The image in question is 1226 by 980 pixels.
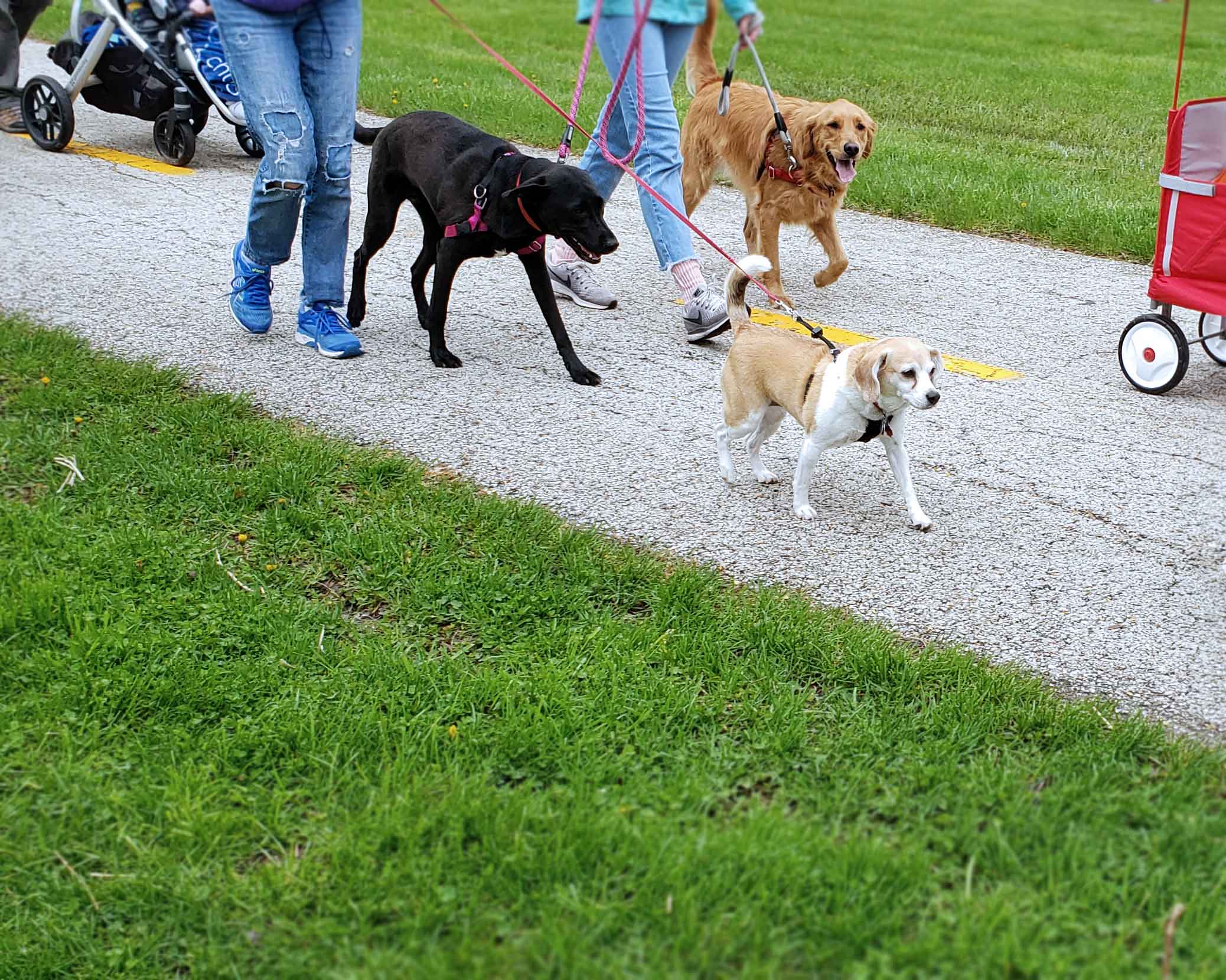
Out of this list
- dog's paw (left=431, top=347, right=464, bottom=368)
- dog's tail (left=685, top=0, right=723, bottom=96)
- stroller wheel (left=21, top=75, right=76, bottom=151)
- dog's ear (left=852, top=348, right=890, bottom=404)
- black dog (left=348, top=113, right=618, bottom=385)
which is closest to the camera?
dog's ear (left=852, top=348, right=890, bottom=404)

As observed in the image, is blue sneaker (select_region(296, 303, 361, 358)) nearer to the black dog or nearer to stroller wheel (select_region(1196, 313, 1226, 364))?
the black dog

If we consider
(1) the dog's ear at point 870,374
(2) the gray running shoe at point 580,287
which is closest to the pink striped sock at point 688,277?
(2) the gray running shoe at point 580,287

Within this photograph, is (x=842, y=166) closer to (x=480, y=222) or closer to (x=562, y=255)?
(x=562, y=255)

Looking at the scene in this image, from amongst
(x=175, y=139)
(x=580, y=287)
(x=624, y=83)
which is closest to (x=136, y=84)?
(x=175, y=139)

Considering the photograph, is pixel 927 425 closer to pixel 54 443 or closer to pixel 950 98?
pixel 54 443

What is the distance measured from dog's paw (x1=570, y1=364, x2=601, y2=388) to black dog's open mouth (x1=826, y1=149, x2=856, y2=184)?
2028mm

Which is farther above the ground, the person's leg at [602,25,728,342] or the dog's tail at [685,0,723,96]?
the dog's tail at [685,0,723,96]

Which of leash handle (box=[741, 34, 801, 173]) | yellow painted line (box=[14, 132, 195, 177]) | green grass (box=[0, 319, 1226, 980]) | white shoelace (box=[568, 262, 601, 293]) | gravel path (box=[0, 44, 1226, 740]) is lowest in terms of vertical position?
green grass (box=[0, 319, 1226, 980])

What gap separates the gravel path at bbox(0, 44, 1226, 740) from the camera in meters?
3.76

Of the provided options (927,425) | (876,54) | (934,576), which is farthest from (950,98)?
(934,576)

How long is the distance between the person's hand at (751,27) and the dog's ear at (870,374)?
1671 mm

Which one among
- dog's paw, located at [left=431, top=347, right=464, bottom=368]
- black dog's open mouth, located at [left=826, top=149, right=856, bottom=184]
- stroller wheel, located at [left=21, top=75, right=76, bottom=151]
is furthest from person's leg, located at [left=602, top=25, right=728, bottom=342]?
stroller wheel, located at [left=21, top=75, right=76, bottom=151]

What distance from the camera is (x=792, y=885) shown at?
2508 mm

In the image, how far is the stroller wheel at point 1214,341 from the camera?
567 cm
